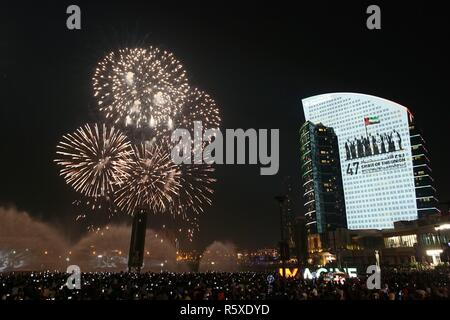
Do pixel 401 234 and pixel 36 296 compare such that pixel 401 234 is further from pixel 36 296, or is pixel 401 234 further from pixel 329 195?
pixel 36 296

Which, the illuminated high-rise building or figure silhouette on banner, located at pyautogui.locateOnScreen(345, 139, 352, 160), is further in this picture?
figure silhouette on banner, located at pyautogui.locateOnScreen(345, 139, 352, 160)

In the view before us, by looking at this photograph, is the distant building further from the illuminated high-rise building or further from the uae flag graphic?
the uae flag graphic

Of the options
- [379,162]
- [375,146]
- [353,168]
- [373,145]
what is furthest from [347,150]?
[379,162]

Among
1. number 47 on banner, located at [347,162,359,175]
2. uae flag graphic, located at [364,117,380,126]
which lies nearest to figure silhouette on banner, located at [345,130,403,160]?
number 47 on banner, located at [347,162,359,175]

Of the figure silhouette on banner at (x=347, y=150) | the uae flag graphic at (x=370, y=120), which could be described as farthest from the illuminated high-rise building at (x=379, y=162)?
the figure silhouette on banner at (x=347, y=150)

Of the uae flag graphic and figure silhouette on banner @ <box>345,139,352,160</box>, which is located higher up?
the uae flag graphic

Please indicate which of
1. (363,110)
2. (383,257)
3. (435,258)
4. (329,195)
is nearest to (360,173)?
(329,195)
